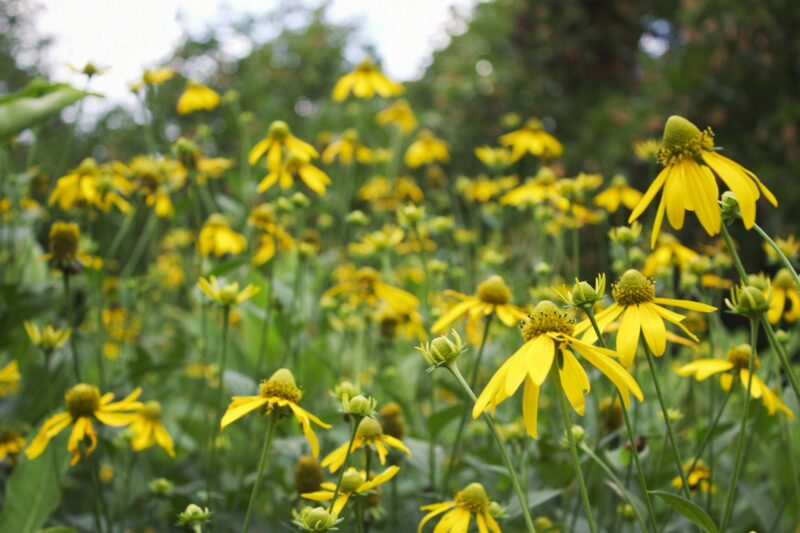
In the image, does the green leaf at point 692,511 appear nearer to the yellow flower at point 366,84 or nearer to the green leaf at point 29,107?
the green leaf at point 29,107

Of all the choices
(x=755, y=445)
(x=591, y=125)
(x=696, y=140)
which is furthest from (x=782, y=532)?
(x=591, y=125)

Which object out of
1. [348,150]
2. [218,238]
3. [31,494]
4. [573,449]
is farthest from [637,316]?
[348,150]

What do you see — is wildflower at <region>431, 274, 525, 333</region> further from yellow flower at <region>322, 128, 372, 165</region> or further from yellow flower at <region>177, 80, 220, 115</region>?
yellow flower at <region>177, 80, 220, 115</region>

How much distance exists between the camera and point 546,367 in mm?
812

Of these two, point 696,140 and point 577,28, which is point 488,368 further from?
point 577,28

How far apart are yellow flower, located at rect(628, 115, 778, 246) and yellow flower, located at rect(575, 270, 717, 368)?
96 millimetres

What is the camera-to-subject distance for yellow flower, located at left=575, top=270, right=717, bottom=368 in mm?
895

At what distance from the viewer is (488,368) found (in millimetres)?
2227

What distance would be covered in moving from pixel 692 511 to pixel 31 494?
1210 millimetres

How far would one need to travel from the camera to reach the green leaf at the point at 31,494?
56.6 inches

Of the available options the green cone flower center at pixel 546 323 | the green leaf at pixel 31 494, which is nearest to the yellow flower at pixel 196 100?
the green leaf at pixel 31 494

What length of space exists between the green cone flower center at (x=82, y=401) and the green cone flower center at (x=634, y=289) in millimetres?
896

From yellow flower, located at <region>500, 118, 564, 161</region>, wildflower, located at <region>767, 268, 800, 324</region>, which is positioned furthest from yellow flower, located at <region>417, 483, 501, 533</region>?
yellow flower, located at <region>500, 118, 564, 161</region>

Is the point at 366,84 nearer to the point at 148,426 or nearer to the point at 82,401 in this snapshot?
the point at 148,426
